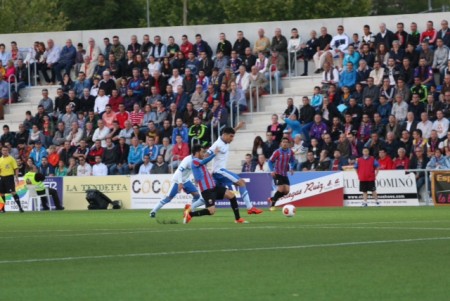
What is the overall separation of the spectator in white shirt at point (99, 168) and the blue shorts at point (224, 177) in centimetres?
1456

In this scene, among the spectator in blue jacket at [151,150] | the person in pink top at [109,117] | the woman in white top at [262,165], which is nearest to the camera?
the woman in white top at [262,165]

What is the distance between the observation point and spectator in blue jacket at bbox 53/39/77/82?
47.8m

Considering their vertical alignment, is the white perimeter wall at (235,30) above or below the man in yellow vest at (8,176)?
above

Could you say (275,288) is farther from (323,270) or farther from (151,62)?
(151,62)

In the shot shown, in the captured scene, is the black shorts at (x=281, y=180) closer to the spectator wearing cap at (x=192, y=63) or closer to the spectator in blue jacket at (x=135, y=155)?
the spectator in blue jacket at (x=135, y=155)

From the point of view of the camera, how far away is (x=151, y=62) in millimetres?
44562

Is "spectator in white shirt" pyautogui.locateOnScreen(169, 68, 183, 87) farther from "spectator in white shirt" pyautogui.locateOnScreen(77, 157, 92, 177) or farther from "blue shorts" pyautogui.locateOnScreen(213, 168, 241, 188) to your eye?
"blue shorts" pyautogui.locateOnScreen(213, 168, 241, 188)

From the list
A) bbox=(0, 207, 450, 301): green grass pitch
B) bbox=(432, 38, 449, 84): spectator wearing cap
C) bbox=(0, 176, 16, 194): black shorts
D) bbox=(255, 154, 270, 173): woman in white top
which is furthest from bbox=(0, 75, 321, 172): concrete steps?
bbox=(0, 207, 450, 301): green grass pitch

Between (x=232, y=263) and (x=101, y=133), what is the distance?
2997cm

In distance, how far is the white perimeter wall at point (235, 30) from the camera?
43125 millimetres

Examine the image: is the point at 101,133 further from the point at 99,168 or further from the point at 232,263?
the point at 232,263

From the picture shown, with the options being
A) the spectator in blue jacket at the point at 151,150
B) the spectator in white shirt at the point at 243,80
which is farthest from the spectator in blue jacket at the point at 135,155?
the spectator in white shirt at the point at 243,80

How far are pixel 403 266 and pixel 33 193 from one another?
30.1 metres

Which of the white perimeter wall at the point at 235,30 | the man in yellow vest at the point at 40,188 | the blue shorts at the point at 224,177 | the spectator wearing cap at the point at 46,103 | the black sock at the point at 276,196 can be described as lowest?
the man in yellow vest at the point at 40,188
